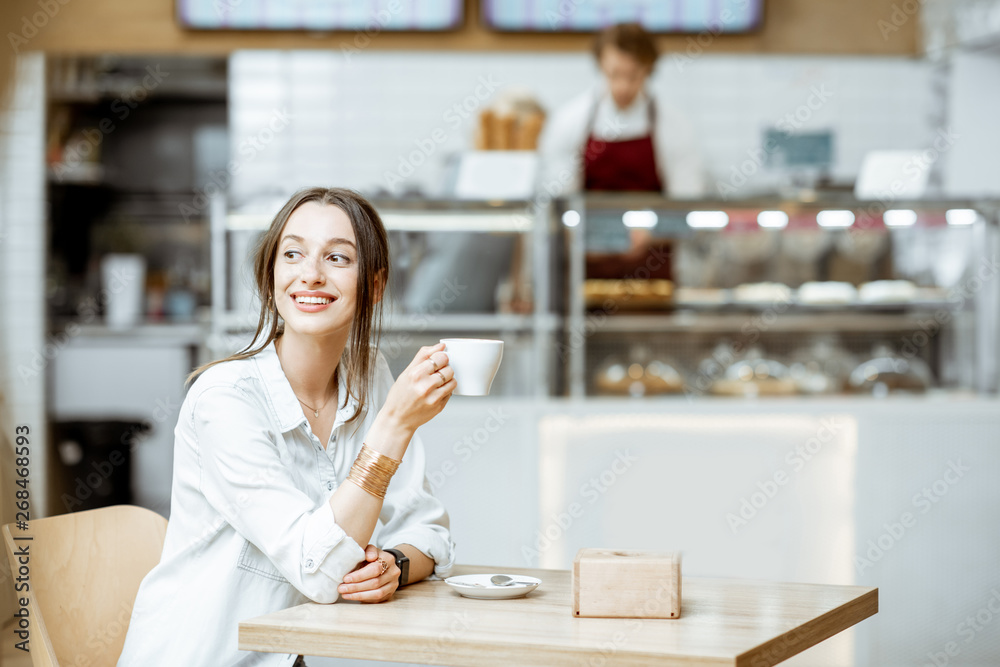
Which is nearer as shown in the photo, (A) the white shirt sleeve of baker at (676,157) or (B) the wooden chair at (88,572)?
(B) the wooden chair at (88,572)

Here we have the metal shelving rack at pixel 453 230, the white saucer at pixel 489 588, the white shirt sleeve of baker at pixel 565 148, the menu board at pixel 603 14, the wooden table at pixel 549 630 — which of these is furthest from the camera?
the menu board at pixel 603 14

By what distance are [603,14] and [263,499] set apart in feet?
12.7

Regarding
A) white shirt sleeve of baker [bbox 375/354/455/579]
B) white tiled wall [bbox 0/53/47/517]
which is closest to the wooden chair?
white shirt sleeve of baker [bbox 375/354/455/579]

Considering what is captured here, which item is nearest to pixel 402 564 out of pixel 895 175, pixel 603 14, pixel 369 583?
pixel 369 583

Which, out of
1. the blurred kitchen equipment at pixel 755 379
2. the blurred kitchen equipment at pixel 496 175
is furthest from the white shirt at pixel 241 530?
the blurred kitchen equipment at pixel 755 379

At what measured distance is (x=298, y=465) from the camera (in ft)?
5.03

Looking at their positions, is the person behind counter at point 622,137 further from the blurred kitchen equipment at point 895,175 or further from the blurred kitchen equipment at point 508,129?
the blurred kitchen equipment at point 895,175

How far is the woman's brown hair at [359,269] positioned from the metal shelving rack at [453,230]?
1.50 metres

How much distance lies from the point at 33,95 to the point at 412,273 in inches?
102

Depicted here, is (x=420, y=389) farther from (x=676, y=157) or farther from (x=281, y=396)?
(x=676, y=157)

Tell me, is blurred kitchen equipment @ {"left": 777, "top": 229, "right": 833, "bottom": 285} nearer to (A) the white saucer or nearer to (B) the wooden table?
(B) the wooden table

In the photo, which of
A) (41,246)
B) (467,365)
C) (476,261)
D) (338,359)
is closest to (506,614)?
(467,365)

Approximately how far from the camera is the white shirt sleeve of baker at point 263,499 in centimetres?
133

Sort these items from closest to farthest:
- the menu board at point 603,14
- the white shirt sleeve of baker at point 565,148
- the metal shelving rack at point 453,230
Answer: the metal shelving rack at point 453,230 < the white shirt sleeve of baker at point 565,148 < the menu board at point 603,14
